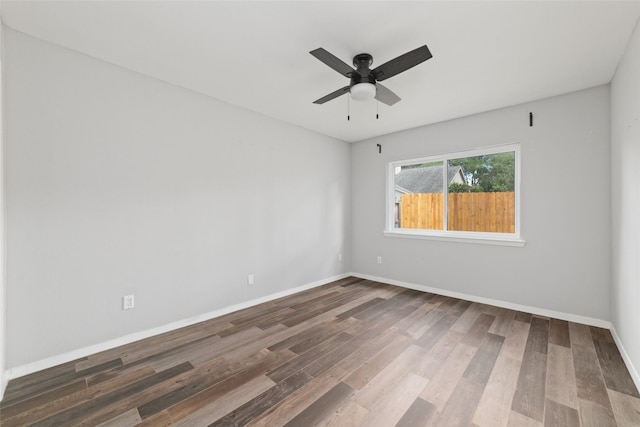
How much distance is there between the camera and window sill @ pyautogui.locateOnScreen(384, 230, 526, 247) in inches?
131

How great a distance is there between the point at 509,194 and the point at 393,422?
3.12 metres

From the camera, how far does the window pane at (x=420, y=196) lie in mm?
4121

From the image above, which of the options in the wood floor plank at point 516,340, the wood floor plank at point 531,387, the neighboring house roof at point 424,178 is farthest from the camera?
the neighboring house roof at point 424,178

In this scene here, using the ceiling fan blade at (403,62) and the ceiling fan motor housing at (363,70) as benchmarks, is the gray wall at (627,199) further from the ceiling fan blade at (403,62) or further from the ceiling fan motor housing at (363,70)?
the ceiling fan motor housing at (363,70)

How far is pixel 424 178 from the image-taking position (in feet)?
14.1

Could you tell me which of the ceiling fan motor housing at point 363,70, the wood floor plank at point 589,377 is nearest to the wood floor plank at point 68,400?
the ceiling fan motor housing at point 363,70

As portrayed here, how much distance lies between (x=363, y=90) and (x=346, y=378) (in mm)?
2236

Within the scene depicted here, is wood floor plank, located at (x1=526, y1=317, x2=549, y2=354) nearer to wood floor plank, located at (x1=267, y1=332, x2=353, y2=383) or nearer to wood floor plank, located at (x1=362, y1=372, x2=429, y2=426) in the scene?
wood floor plank, located at (x1=362, y1=372, x2=429, y2=426)

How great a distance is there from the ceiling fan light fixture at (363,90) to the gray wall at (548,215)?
2164 mm

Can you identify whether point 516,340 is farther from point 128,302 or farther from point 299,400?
point 128,302

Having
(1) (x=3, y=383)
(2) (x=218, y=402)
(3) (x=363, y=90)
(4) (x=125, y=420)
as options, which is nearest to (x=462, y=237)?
(3) (x=363, y=90)

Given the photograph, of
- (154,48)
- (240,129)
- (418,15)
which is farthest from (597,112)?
(154,48)

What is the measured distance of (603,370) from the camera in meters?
2.04

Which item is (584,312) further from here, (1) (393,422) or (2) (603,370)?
(1) (393,422)
